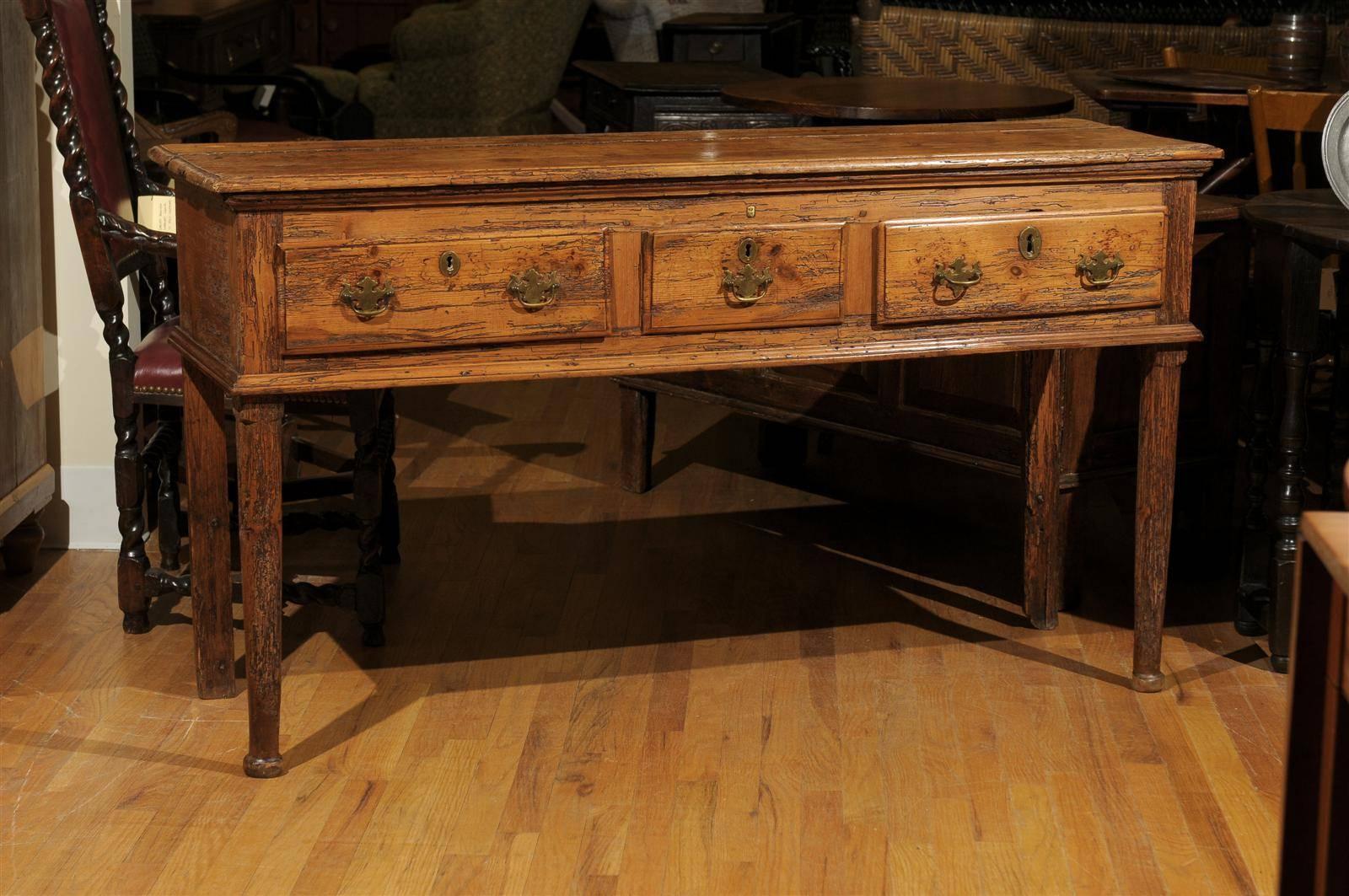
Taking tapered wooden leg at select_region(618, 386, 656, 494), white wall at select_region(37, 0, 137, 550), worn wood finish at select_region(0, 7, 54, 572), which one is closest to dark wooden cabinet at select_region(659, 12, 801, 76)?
tapered wooden leg at select_region(618, 386, 656, 494)

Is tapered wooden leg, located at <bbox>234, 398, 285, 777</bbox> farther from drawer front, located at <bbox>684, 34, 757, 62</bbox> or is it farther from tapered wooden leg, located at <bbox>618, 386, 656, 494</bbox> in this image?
drawer front, located at <bbox>684, 34, 757, 62</bbox>

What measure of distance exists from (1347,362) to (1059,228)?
1414 millimetres

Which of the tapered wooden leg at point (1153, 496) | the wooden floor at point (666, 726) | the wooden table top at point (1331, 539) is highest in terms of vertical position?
the wooden table top at point (1331, 539)

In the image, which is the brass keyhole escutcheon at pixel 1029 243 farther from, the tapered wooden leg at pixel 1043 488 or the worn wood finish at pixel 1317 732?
the worn wood finish at pixel 1317 732

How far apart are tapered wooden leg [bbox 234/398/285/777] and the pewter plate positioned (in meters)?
1.86

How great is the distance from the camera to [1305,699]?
5.16ft

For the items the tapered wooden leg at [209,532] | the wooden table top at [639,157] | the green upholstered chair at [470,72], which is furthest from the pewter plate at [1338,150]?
the green upholstered chair at [470,72]

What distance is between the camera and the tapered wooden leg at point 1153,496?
293 centimetres

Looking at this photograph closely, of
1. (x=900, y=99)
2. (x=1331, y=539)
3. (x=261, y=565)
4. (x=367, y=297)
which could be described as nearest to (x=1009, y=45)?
(x=900, y=99)

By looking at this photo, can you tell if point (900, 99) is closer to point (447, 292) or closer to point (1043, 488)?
point (1043, 488)

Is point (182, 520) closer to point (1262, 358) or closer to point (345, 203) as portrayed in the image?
point (345, 203)

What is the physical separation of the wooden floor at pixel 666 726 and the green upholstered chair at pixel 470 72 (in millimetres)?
5034

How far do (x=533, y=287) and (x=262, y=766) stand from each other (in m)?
0.89

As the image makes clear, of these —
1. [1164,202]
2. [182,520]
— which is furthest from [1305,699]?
[182,520]
